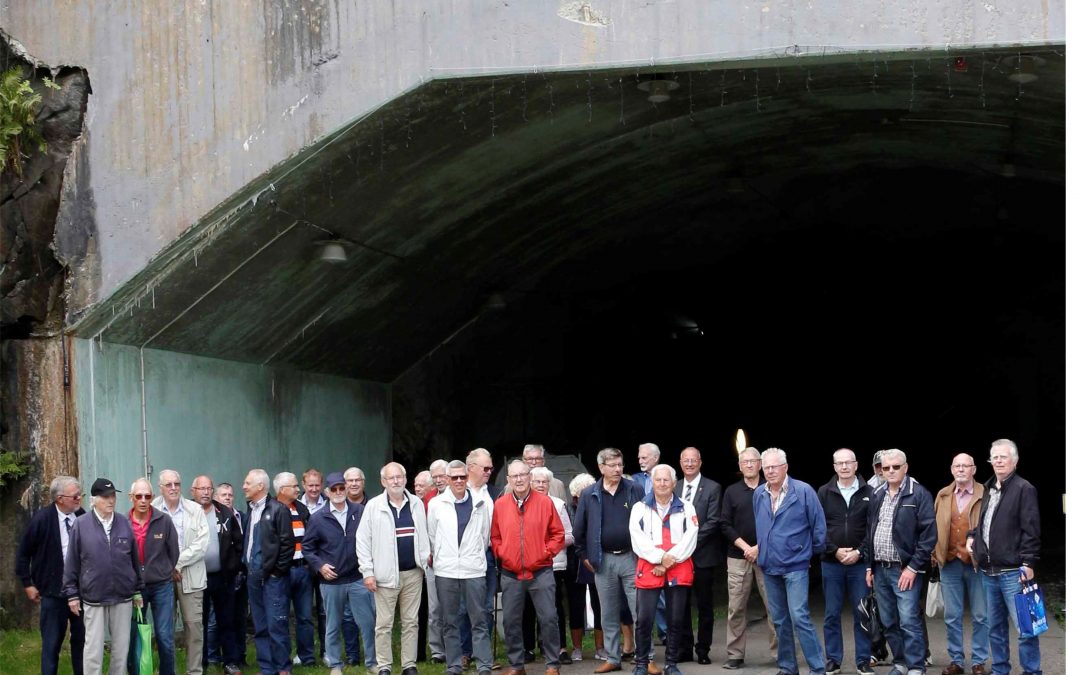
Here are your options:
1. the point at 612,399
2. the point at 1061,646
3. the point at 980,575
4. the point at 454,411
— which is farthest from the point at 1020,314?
the point at 980,575

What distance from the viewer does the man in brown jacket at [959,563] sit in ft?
30.2

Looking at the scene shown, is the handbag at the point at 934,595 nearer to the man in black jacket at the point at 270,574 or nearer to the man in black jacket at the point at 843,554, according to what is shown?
the man in black jacket at the point at 843,554

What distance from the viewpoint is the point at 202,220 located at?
1055 centimetres

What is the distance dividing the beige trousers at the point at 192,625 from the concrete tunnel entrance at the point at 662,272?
198 cm

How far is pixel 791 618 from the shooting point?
941 centimetres

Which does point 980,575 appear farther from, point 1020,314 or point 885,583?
point 1020,314

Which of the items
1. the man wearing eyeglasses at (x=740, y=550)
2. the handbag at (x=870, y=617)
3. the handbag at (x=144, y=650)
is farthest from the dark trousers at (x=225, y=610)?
the handbag at (x=870, y=617)

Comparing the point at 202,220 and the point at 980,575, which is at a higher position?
the point at 202,220

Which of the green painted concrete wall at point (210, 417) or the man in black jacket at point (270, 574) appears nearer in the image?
the man in black jacket at point (270, 574)

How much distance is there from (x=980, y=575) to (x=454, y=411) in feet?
35.4

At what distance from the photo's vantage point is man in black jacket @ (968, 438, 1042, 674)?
28.4 feet

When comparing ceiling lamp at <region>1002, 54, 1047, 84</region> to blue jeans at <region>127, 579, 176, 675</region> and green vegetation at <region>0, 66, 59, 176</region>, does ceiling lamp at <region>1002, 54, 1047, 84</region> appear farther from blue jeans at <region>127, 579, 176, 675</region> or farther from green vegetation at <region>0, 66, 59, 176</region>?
green vegetation at <region>0, 66, 59, 176</region>

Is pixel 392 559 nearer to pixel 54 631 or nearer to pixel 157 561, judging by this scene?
pixel 157 561

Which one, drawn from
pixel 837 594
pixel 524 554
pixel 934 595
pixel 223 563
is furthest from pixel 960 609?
pixel 223 563
